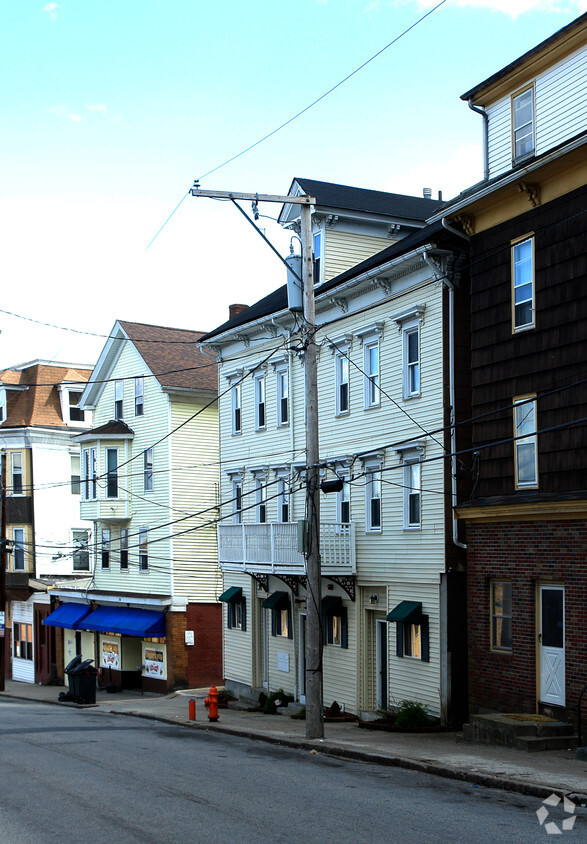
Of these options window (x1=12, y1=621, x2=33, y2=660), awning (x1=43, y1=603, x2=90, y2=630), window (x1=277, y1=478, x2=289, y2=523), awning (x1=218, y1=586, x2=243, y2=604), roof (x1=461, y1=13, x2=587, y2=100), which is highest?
roof (x1=461, y1=13, x2=587, y2=100)

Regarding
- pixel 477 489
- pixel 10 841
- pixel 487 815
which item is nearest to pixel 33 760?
pixel 10 841

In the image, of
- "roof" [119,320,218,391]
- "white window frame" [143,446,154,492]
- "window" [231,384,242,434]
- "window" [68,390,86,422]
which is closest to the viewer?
"window" [231,384,242,434]

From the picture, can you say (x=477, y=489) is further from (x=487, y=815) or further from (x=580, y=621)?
(x=487, y=815)

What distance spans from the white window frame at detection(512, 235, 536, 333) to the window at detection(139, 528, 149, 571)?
23383 mm

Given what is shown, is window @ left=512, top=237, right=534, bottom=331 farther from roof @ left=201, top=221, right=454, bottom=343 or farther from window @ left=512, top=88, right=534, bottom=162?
roof @ left=201, top=221, right=454, bottom=343

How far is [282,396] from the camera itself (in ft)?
99.0

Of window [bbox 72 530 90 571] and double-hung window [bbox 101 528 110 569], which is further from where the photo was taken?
window [bbox 72 530 90 571]

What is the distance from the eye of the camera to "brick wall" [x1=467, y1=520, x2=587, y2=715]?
17.9 meters

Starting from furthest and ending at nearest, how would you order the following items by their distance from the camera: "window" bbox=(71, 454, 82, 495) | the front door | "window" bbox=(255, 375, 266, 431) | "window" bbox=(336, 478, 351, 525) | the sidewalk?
"window" bbox=(71, 454, 82, 495)
"window" bbox=(255, 375, 266, 431)
"window" bbox=(336, 478, 351, 525)
the front door
the sidewalk

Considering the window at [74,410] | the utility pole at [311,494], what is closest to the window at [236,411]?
the utility pole at [311,494]

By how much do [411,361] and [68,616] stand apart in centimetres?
2539

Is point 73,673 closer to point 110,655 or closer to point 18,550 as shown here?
point 110,655

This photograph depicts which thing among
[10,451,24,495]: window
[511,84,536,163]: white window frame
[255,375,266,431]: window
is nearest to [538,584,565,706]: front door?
[511,84,536,163]: white window frame

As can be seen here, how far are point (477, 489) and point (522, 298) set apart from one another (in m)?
4.06
